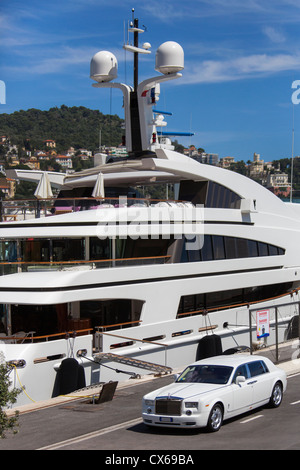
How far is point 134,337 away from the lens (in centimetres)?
1844

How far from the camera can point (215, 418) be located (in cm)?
1135

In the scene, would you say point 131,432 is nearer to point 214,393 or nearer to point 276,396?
point 214,393

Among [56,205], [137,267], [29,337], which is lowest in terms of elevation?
[29,337]

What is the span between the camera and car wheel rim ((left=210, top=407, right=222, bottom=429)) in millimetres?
11289

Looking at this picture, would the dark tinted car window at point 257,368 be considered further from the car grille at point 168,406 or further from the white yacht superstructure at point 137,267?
the white yacht superstructure at point 137,267

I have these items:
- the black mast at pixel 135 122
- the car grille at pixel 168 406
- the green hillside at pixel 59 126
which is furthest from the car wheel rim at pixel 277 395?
the green hillside at pixel 59 126

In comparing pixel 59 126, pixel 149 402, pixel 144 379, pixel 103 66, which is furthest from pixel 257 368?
pixel 59 126

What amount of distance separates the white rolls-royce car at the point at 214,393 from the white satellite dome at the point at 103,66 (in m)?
14.0

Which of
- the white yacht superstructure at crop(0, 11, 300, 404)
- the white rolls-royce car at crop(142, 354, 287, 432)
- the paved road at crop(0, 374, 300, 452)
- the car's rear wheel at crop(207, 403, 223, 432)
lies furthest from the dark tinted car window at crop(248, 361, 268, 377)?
the white yacht superstructure at crop(0, 11, 300, 404)

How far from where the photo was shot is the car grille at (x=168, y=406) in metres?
11.3

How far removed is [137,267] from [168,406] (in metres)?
7.54

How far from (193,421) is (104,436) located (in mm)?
1586

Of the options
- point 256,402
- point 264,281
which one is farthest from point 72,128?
point 256,402

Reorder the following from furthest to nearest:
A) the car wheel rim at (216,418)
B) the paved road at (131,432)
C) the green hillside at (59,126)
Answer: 1. the green hillside at (59,126)
2. the car wheel rim at (216,418)
3. the paved road at (131,432)
